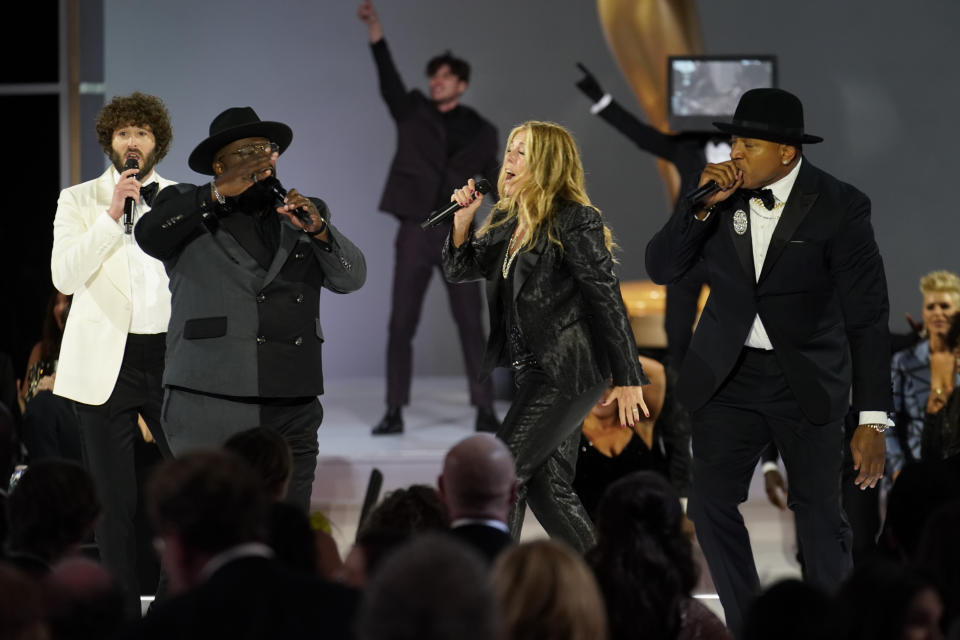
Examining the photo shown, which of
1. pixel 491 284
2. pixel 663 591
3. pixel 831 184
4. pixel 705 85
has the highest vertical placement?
pixel 705 85

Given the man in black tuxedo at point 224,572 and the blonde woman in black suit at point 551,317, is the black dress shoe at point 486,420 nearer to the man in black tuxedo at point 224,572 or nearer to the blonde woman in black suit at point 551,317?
the blonde woman in black suit at point 551,317

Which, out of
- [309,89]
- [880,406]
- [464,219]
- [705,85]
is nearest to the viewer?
[880,406]

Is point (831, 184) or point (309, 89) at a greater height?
point (309, 89)

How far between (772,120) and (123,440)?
1.89 m

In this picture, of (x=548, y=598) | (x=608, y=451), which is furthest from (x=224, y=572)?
(x=608, y=451)

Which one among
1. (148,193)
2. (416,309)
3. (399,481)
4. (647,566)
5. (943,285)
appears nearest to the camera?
(647,566)

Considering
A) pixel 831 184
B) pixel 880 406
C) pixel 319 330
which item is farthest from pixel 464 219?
pixel 880 406

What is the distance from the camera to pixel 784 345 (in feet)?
10.2

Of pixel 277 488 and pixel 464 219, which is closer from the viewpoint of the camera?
pixel 277 488

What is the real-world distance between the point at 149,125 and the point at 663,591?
85.1 inches

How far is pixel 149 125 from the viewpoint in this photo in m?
3.65

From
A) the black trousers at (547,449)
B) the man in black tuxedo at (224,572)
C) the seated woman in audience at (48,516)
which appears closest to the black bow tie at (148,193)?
the black trousers at (547,449)

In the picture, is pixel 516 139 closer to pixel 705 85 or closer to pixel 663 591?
pixel 663 591

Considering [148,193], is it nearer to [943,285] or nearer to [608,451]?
[608,451]
